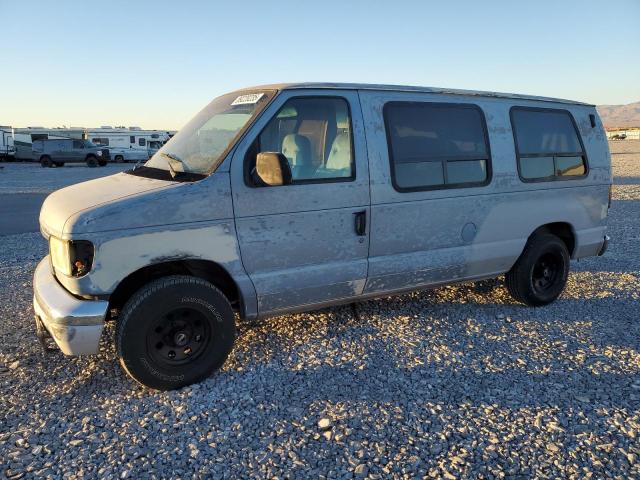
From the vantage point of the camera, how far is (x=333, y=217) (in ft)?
12.4

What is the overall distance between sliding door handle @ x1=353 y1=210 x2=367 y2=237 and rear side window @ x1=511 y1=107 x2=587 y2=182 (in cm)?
184

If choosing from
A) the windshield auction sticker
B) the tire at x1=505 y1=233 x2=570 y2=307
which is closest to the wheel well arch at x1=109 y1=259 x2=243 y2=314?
the windshield auction sticker

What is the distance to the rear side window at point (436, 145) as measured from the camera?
404 cm

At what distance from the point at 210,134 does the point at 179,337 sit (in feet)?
5.29

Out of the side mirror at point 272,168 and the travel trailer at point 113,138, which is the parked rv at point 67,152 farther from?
the side mirror at point 272,168

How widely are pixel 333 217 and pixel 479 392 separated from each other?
1.65 metres

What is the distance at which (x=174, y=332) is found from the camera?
3.41 metres

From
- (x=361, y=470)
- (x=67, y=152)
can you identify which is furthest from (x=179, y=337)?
(x=67, y=152)

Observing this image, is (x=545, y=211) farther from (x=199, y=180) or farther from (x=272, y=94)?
(x=199, y=180)

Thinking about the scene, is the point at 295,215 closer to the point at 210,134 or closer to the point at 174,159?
the point at 210,134

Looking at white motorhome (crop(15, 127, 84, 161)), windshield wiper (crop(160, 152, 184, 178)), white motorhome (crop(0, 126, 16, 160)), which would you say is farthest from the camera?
white motorhome (crop(15, 127, 84, 161))

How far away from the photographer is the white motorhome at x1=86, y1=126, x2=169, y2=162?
119 ft

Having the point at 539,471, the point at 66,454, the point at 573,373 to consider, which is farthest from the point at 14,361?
the point at 573,373

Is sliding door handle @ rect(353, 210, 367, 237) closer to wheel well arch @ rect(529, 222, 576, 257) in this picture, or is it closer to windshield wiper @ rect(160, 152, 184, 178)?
windshield wiper @ rect(160, 152, 184, 178)
